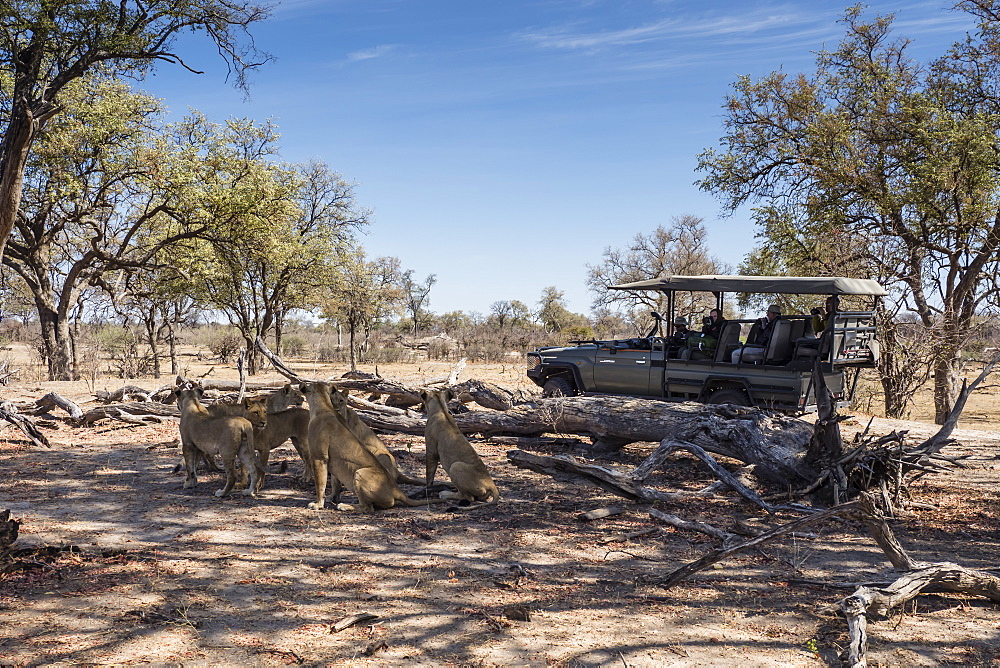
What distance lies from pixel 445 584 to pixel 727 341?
7.85 metres

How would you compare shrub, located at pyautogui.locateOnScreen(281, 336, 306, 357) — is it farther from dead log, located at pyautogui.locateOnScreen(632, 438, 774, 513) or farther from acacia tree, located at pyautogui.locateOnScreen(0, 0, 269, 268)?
dead log, located at pyautogui.locateOnScreen(632, 438, 774, 513)

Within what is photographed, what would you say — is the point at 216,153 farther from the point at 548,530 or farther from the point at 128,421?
the point at 548,530

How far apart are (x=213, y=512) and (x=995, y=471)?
31.8 feet

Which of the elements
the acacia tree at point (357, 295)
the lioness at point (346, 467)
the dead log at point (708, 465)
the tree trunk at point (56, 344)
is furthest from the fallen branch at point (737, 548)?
the acacia tree at point (357, 295)

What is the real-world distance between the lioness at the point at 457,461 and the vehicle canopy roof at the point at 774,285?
5.10 m

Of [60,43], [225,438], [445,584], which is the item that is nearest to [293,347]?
[60,43]

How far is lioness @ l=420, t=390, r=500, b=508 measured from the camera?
23.7 feet

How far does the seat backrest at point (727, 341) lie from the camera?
37.5ft

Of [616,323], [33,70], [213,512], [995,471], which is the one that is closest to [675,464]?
[995,471]

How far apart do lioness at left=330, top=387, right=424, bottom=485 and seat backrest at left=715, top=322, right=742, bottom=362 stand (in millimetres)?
5869

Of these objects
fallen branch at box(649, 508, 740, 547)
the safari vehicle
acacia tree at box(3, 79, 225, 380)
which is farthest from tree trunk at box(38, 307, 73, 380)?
fallen branch at box(649, 508, 740, 547)

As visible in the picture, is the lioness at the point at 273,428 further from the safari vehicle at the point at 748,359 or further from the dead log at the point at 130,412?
the safari vehicle at the point at 748,359

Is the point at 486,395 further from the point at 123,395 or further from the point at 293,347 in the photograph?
the point at 293,347

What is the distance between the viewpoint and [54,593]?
15.5ft
